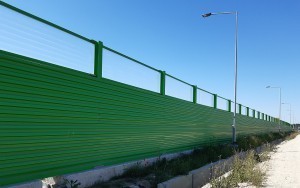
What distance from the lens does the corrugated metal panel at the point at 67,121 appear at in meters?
5.65

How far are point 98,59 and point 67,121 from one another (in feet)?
5.53

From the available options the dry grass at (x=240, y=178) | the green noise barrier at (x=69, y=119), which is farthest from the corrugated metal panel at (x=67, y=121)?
the dry grass at (x=240, y=178)

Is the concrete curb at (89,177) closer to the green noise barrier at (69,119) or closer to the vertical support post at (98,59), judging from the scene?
the green noise barrier at (69,119)

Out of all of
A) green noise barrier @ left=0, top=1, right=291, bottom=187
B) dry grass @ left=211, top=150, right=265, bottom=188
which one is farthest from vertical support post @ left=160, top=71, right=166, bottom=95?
dry grass @ left=211, top=150, right=265, bottom=188

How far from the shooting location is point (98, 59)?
793 cm

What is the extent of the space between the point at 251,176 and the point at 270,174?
227 cm

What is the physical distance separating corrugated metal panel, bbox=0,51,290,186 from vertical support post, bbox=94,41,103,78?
0.17 metres

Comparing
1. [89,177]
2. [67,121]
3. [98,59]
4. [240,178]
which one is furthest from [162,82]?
[67,121]

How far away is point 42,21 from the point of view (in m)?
6.44

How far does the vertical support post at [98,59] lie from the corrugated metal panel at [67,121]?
17cm

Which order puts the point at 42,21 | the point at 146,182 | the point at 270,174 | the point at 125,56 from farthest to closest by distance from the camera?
the point at 270,174 → the point at 125,56 → the point at 146,182 → the point at 42,21

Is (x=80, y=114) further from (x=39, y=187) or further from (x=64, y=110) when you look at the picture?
(x=39, y=187)

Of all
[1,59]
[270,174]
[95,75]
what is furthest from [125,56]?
[270,174]

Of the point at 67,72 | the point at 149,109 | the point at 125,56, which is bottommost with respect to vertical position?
the point at 149,109
